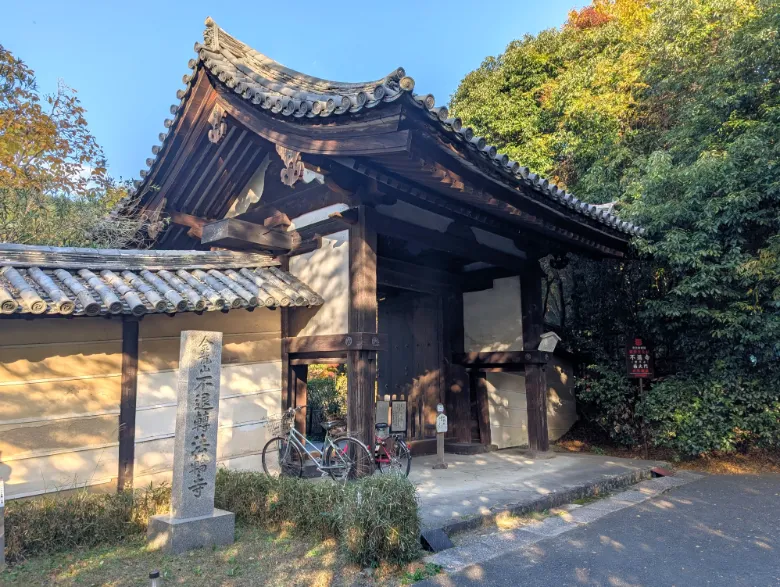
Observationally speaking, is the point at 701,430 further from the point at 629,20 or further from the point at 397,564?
the point at 629,20

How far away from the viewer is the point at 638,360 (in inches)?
388

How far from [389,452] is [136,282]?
12.9ft

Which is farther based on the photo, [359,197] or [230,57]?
[230,57]

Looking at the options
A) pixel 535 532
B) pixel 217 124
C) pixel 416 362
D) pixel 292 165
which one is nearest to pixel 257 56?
pixel 217 124

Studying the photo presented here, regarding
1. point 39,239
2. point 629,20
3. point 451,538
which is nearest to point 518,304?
point 451,538

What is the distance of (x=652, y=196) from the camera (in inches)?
400

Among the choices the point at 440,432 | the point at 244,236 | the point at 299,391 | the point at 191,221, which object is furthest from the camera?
the point at 191,221

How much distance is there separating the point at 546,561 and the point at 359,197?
4323mm

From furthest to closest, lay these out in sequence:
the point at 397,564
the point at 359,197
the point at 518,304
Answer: the point at 518,304, the point at 359,197, the point at 397,564

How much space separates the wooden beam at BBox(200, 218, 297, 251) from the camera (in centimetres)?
737

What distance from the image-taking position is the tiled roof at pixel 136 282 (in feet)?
16.9

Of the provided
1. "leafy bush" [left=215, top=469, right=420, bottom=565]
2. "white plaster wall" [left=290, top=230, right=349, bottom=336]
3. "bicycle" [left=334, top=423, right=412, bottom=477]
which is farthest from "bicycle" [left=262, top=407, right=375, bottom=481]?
"white plaster wall" [left=290, top=230, right=349, bottom=336]

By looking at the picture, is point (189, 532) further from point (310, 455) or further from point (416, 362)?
point (416, 362)

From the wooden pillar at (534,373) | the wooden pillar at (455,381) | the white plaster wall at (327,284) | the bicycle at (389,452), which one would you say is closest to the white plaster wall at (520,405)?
the wooden pillar at (455,381)
